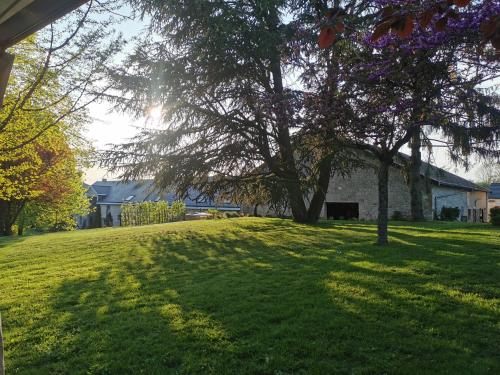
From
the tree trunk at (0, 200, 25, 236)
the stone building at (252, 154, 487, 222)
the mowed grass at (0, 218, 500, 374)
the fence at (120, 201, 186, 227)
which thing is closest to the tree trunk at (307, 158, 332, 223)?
the stone building at (252, 154, 487, 222)

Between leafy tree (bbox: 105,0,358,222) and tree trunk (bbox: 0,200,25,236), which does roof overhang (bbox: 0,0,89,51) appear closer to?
leafy tree (bbox: 105,0,358,222)

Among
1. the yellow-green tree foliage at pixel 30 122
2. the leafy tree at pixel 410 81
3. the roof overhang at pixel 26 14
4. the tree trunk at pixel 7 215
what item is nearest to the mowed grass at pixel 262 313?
the leafy tree at pixel 410 81

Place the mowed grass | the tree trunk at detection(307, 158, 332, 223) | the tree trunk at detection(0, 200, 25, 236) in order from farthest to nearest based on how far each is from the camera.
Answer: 1. the tree trunk at detection(0, 200, 25, 236)
2. the tree trunk at detection(307, 158, 332, 223)
3. the mowed grass

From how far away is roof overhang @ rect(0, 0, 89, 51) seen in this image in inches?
85.2

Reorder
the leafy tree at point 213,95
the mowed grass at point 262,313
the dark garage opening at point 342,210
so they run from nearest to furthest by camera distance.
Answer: the mowed grass at point 262,313, the leafy tree at point 213,95, the dark garage opening at point 342,210

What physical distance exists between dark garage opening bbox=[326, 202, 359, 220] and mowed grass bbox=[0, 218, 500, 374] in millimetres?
16589

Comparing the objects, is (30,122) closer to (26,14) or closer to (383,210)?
(26,14)

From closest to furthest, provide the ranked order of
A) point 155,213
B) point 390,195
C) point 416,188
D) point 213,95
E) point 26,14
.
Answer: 1. point 26,14
2. point 213,95
3. point 416,188
4. point 390,195
5. point 155,213

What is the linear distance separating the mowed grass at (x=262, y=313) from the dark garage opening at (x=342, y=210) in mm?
16589

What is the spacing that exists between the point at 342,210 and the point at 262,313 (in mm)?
22128

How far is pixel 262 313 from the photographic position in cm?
482

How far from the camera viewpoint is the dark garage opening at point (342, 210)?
25406 millimetres

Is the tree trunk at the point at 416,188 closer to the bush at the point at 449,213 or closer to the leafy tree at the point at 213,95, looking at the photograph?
the bush at the point at 449,213

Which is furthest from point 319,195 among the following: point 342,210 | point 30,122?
point 30,122
